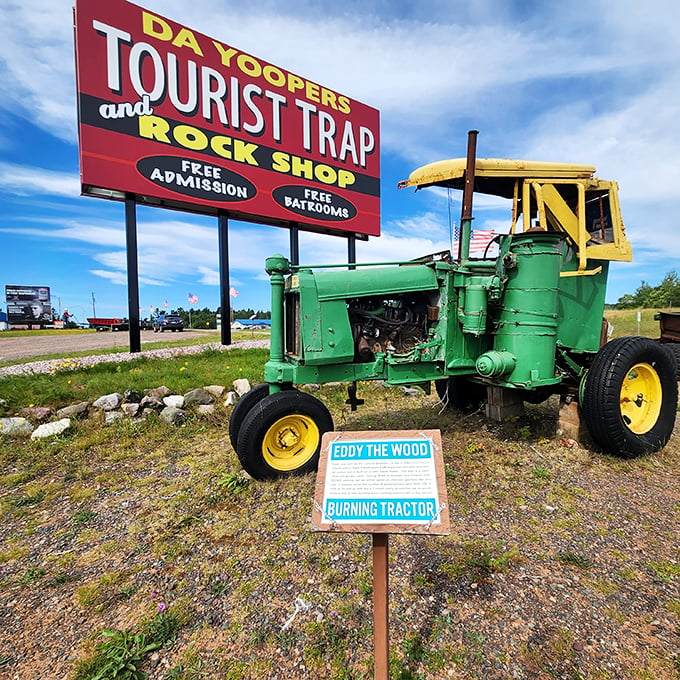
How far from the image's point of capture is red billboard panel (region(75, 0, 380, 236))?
20.9 ft

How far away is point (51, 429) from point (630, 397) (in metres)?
5.99

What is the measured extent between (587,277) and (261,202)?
20.8ft

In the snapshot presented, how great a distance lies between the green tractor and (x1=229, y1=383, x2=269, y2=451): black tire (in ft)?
0.04

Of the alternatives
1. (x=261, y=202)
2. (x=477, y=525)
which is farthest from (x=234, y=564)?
(x=261, y=202)

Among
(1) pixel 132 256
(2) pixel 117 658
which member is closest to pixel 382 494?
(2) pixel 117 658

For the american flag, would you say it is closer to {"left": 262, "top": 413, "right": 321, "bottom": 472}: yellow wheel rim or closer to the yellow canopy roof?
the yellow canopy roof

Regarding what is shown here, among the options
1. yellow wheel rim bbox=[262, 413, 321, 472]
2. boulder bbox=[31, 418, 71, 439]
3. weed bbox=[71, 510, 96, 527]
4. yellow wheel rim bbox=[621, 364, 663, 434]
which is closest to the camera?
weed bbox=[71, 510, 96, 527]

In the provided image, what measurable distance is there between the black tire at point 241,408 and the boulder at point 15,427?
2.47 meters

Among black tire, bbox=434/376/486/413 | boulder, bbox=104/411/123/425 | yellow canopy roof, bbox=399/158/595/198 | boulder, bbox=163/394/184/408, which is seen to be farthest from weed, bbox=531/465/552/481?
boulder, bbox=104/411/123/425

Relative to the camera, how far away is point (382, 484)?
60.1 inches

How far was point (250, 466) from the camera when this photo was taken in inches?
123

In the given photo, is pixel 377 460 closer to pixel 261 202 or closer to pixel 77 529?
pixel 77 529

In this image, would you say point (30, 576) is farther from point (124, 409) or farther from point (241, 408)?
point (124, 409)

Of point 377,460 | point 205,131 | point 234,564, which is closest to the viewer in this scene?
point 377,460
